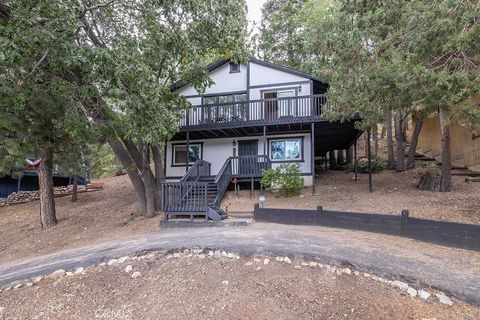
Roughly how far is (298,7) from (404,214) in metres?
24.8

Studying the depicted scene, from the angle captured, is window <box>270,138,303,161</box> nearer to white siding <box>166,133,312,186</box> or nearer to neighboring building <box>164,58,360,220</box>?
neighboring building <box>164,58,360,220</box>

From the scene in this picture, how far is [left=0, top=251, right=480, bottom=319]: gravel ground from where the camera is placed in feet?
12.6

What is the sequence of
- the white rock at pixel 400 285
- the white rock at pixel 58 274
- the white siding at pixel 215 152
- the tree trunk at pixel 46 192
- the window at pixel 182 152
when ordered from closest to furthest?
the white rock at pixel 400 285
the white rock at pixel 58 274
the tree trunk at pixel 46 192
the white siding at pixel 215 152
the window at pixel 182 152

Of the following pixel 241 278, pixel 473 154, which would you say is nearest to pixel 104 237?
pixel 241 278

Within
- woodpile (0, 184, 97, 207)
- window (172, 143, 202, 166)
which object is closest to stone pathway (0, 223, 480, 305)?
window (172, 143, 202, 166)

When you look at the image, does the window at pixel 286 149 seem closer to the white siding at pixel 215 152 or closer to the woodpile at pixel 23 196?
the white siding at pixel 215 152

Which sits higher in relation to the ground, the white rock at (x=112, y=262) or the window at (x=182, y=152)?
the window at (x=182, y=152)

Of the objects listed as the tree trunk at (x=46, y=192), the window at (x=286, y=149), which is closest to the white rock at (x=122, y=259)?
the tree trunk at (x=46, y=192)

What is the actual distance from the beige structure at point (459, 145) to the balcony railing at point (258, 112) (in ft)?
18.5

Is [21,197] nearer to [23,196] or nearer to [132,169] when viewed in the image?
[23,196]

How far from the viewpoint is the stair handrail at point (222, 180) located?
37.1 ft

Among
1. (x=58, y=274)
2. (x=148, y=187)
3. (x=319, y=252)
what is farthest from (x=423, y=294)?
(x=148, y=187)

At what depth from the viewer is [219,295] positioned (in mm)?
4395

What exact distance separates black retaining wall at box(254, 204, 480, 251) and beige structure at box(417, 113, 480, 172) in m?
6.32
